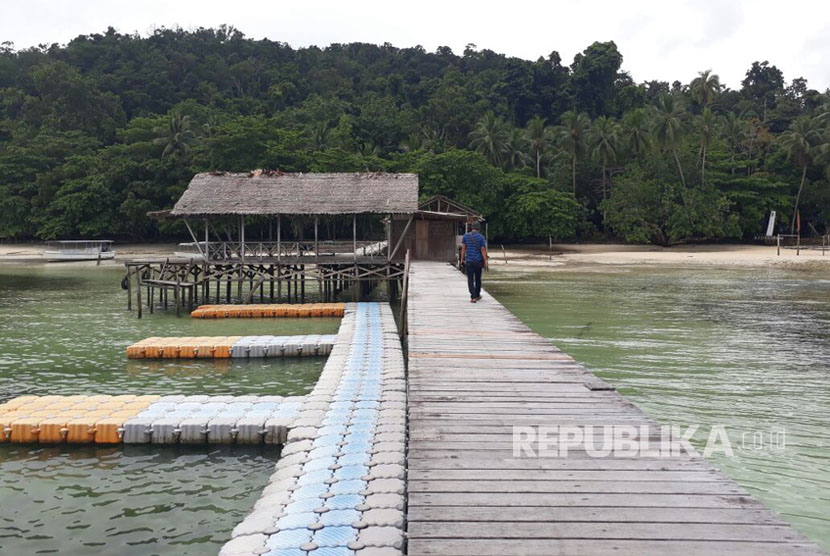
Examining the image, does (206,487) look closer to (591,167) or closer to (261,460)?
(261,460)

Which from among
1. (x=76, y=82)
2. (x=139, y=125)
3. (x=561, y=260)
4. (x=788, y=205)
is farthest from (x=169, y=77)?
(x=788, y=205)

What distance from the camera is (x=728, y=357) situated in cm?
1403

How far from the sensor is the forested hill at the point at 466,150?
48.1m

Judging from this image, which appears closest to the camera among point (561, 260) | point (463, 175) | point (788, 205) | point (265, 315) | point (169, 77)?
point (265, 315)

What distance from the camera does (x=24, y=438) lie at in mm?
8523

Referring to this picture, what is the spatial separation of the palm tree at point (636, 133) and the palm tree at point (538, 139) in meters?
6.62

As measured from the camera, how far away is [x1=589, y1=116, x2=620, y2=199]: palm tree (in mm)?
53281

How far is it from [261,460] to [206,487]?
864mm

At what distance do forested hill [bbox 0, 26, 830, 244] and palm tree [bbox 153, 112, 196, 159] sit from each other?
18 centimetres

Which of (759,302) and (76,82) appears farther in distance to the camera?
(76,82)

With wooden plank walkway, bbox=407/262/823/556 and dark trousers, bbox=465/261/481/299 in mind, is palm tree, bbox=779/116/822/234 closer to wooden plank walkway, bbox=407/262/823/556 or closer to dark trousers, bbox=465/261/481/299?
dark trousers, bbox=465/261/481/299

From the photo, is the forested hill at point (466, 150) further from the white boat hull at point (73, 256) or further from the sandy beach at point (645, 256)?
the white boat hull at point (73, 256)

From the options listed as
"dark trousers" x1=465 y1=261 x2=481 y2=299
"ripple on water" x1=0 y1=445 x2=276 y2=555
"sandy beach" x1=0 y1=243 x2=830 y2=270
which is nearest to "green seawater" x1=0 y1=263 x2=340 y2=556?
"ripple on water" x1=0 y1=445 x2=276 y2=555

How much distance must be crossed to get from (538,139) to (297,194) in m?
39.1
